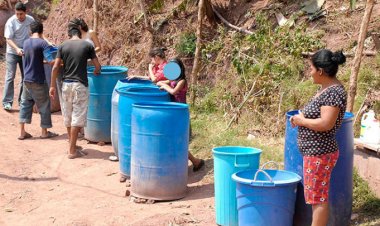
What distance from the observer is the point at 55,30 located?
46.8ft

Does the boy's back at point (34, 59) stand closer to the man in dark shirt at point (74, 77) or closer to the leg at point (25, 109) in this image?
the leg at point (25, 109)

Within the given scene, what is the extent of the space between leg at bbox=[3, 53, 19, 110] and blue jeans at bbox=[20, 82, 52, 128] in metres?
1.32

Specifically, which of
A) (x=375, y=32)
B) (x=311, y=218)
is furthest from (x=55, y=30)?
(x=311, y=218)

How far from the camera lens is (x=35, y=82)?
866 cm

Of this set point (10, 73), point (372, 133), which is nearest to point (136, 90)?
point (372, 133)

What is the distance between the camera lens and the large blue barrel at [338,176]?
492cm

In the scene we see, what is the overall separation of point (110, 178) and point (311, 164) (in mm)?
3327

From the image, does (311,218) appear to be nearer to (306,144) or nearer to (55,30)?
(306,144)

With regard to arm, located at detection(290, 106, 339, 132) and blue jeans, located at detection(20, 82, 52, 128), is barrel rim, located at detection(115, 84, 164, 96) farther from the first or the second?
arm, located at detection(290, 106, 339, 132)

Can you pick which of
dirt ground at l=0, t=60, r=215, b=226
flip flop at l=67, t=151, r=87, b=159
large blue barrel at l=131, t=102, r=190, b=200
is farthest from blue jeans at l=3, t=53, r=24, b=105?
large blue barrel at l=131, t=102, r=190, b=200

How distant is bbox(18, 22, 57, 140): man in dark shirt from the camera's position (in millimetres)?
8555

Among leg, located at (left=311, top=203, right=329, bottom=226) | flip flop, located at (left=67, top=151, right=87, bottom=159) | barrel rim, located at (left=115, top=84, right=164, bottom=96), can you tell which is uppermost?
barrel rim, located at (left=115, top=84, right=164, bottom=96)

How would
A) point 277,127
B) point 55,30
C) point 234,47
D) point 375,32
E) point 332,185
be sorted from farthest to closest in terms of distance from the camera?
point 55,30 → point 234,47 → point 375,32 → point 277,127 → point 332,185

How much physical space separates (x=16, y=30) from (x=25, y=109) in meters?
1.71
